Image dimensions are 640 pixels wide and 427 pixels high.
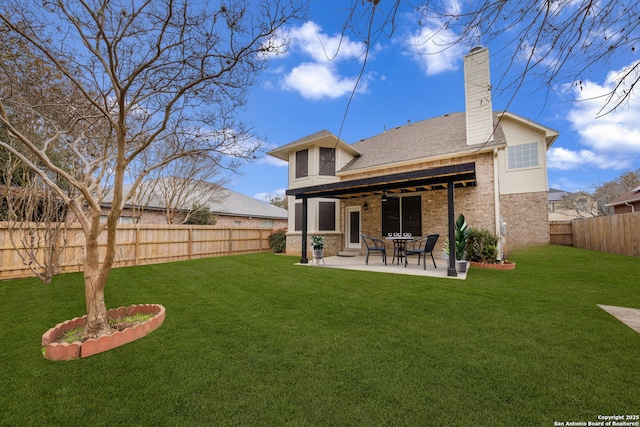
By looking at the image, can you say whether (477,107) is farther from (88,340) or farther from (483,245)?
(88,340)

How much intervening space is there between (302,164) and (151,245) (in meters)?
6.94

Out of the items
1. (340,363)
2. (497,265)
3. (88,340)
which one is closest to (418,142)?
(497,265)

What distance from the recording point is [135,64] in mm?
4273

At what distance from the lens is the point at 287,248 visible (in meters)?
12.5

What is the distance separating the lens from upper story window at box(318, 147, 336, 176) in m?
12.1

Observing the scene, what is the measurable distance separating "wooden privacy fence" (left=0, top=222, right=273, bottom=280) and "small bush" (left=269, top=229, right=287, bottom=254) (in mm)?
534

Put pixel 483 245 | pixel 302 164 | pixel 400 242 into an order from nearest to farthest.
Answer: pixel 483 245, pixel 400 242, pixel 302 164

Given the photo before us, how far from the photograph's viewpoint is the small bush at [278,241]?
1380 centimetres

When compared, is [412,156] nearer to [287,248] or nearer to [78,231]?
[287,248]

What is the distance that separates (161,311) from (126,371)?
4.72 ft

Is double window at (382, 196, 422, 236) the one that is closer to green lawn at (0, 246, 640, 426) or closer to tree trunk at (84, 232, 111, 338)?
green lawn at (0, 246, 640, 426)

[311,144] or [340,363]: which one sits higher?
[311,144]

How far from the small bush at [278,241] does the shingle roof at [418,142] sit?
469cm

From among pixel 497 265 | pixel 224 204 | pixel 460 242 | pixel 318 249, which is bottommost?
pixel 497 265
